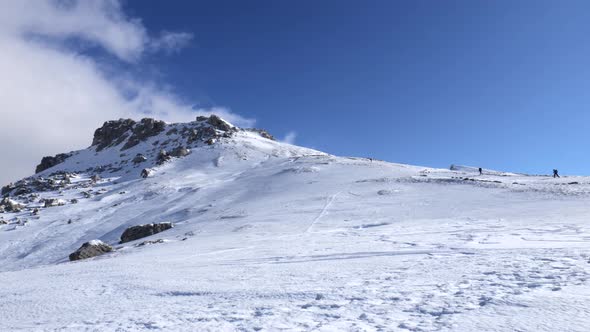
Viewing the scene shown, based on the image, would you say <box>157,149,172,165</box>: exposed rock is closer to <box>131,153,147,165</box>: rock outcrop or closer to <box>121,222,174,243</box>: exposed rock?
<box>131,153,147,165</box>: rock outcrop

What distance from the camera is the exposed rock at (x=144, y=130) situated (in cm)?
8325

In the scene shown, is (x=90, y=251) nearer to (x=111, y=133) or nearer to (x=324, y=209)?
(x=324, y=209)

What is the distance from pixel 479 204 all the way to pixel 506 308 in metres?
20.3

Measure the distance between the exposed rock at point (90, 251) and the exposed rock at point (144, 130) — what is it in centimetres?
6576

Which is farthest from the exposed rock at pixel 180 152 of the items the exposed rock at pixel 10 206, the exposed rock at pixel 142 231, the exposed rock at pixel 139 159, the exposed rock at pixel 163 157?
the exposed rock at pixel 142 231

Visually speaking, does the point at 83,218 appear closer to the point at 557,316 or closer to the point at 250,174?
the point at 250,174

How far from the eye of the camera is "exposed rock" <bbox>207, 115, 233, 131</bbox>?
80.1 m

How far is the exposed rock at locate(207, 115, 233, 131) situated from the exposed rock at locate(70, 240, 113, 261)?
59.9 metres

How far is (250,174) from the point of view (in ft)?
163

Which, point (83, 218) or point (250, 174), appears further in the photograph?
point (250, 174)

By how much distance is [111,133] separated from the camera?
93812mm

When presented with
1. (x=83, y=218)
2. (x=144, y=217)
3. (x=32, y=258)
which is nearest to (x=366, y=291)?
(x=32, y=258)

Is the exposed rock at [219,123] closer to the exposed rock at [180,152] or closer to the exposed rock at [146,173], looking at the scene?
the exposed rock at [180,152]

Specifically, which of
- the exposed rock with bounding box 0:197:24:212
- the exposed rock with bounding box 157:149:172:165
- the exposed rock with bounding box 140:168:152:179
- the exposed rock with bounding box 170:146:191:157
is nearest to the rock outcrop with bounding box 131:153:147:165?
the exposed rock with bounding box 157:149:172:165
